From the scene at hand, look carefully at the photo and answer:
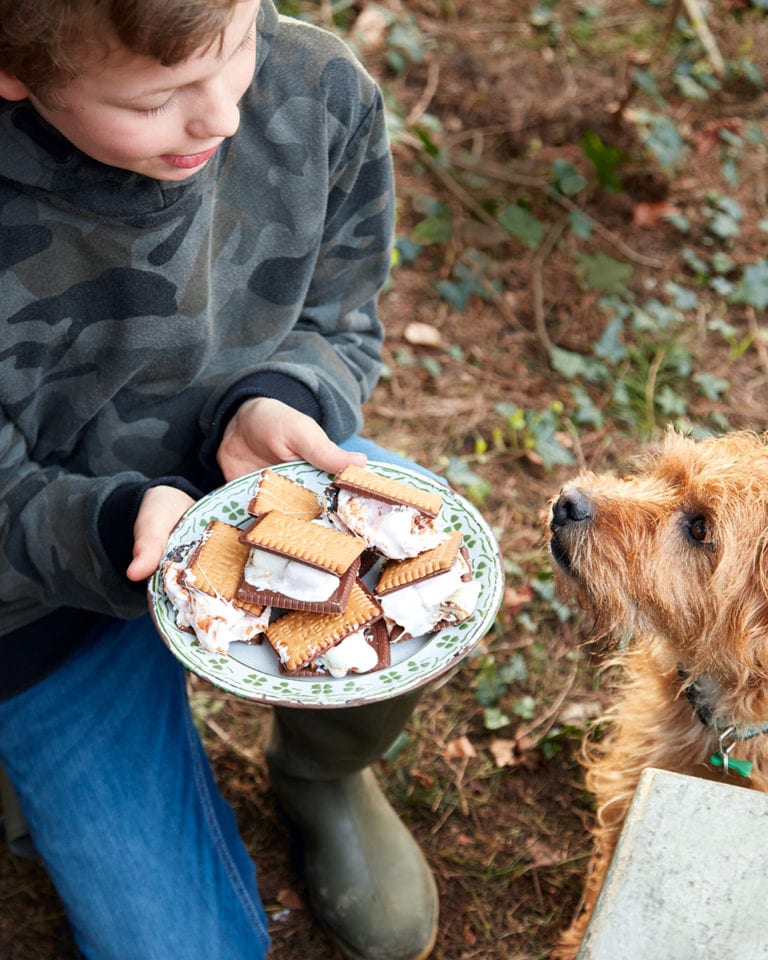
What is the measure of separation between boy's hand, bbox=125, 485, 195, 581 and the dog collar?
3.99ft

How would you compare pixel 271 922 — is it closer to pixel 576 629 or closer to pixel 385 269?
pixel 576 629

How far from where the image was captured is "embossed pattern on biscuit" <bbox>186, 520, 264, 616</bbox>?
1.82 meters

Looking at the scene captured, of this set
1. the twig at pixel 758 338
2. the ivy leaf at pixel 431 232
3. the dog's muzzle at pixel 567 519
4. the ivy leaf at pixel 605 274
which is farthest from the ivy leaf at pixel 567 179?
the dog's muzzle at pixel 567 519

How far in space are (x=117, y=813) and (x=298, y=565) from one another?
2.67 ft

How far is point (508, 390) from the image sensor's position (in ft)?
13.3

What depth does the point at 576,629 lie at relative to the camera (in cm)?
328

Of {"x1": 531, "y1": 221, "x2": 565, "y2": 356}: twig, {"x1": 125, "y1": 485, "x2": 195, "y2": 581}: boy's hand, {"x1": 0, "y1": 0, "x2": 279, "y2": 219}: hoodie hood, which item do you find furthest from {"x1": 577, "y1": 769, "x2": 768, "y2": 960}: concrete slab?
{"x1": 531, "y1": 221, "x2": 565, "y2": 356}: twig

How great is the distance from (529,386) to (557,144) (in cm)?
153

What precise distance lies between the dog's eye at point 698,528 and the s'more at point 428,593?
0.57 m

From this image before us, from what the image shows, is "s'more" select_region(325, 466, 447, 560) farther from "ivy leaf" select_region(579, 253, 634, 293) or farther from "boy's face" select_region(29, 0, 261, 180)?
"ivy leaf" select_region(579, 253, 634, 293)

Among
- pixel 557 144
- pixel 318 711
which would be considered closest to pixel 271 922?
pixel 318 711

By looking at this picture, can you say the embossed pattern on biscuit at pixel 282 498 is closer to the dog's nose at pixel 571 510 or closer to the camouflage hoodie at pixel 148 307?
the camouflage hoodie at pixel 148 307

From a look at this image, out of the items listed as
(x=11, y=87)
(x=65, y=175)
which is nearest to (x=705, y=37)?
(x=65, y=175)

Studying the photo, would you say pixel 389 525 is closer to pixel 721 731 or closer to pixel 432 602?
pixel 432 602
